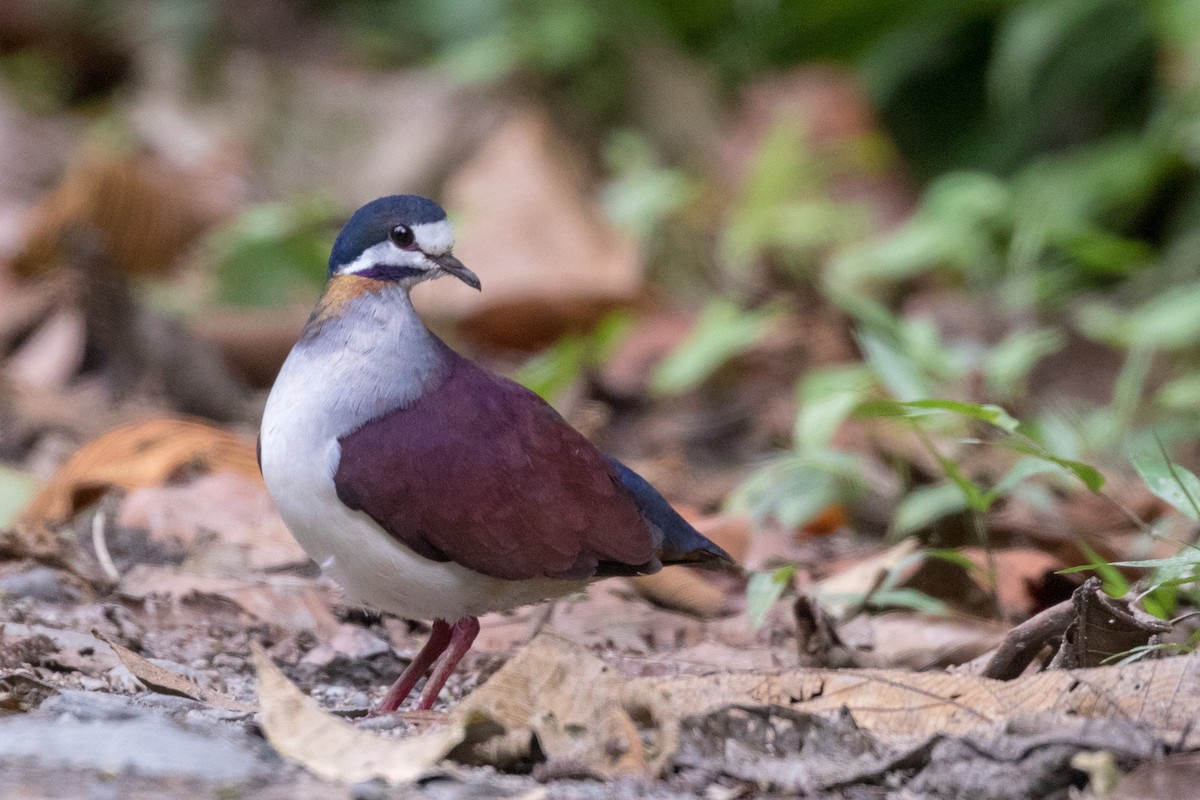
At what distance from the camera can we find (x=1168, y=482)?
3418 mm

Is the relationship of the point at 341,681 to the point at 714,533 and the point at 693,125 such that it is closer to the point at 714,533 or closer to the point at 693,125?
the point at 714,533

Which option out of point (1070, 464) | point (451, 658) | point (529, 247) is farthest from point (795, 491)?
point (529, 247)

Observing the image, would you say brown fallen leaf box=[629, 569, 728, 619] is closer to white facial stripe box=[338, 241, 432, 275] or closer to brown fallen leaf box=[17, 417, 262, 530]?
brown fallen leaf box=[17, 417, 262, 530]

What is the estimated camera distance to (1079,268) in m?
8.66

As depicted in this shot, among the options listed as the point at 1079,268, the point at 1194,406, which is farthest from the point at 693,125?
the point at 1194,406

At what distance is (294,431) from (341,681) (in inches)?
29.8

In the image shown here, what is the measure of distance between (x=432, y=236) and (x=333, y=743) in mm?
1317

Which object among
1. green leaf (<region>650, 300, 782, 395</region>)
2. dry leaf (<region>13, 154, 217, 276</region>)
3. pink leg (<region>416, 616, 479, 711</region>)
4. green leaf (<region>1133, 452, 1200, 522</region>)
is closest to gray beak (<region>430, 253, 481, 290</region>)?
pink leg (<region>416, 616, 479, 711</region>)

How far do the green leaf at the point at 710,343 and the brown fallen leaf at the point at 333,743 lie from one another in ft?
13.6

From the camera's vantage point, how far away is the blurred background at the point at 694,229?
5.59 meters

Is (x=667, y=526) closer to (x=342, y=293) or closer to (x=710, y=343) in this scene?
(x=342, y=293)

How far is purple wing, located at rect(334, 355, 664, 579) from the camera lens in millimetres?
3203

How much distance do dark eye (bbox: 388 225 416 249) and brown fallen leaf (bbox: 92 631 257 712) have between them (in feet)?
3.47

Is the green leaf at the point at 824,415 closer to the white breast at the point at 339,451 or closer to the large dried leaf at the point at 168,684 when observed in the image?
the white breast at the point at 339,451
